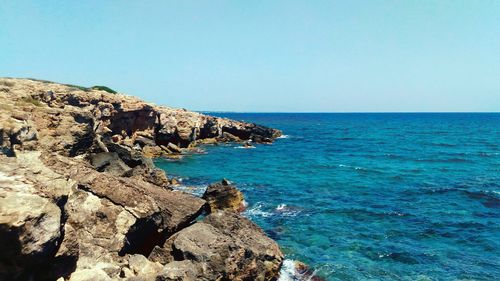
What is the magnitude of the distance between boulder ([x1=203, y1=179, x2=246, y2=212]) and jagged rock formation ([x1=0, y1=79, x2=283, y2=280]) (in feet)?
21.0

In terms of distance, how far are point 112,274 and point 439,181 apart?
129 feet

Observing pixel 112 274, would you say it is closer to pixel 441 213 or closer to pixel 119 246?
pixel 119 246

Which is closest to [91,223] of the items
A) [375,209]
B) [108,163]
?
[108,163]

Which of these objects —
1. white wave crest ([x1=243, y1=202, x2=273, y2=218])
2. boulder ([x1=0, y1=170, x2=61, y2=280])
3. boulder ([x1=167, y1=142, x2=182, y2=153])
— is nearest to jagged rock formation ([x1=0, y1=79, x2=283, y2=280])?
boulder ([x1=0, y1=170, x2=61, y2=280])

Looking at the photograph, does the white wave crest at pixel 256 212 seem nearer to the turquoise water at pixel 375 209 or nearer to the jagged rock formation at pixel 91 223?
the turquoise water at pixel 375 209

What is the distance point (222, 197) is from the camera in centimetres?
2873

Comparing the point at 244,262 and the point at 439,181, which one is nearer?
the point at 244,262

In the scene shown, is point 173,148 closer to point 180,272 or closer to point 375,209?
point 375,209

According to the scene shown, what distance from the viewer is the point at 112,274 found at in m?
11.9

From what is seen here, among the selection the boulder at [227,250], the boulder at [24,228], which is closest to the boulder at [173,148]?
the boulder at [227,250]

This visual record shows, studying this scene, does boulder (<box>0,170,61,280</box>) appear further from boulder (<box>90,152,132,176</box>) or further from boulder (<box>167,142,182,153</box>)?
boulder (<box>167,142,182,153</box>)

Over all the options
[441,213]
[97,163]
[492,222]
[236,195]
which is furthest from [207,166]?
[492,222]

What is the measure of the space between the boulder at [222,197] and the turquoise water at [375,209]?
6.11ft

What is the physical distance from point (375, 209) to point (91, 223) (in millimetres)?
23424
